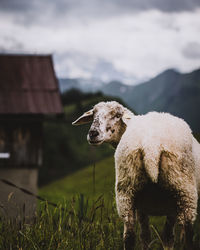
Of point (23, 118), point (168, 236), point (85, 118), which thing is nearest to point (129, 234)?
point (168, 236)

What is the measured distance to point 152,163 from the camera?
128 inches

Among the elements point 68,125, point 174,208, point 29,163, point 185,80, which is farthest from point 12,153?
point 68,125

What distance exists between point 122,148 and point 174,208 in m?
0.73

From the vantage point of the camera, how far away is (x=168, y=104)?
973 inches

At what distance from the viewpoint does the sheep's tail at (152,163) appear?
128 inches

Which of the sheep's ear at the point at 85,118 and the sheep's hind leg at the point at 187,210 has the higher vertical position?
the sheep's ear at the point at 85,118

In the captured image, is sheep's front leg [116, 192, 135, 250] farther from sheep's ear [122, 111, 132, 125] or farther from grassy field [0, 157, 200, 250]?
sheep's ear [122, 111, 132, 125]

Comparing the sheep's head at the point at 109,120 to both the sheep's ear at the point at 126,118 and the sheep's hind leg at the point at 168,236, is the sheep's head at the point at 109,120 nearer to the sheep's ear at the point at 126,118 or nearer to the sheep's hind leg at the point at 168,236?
the sheep's ear at the point at 126,118

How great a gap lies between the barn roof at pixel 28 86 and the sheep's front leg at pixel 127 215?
13280 mm

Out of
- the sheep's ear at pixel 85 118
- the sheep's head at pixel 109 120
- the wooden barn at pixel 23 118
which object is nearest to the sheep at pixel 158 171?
the sheep's head at pixel 109 120

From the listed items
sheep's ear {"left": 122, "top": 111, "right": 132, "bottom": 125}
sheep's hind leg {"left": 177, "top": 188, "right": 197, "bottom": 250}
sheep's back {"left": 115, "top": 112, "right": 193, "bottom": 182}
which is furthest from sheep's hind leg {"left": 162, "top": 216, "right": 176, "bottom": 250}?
sheep's ear {"left": 122, "top": 111, "right": 132, "bottom": 125}

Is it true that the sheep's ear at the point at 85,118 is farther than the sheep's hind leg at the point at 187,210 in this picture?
Yes

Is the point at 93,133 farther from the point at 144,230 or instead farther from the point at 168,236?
the point at 168,236

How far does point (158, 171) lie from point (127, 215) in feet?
1.81
